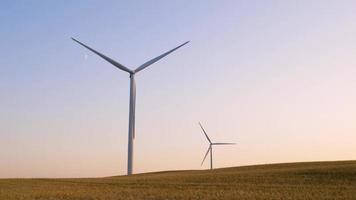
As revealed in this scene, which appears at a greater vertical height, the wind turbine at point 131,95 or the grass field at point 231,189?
the wind turbine at point 131,95

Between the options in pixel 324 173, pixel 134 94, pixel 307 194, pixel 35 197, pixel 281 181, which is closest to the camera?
pixel 35 197

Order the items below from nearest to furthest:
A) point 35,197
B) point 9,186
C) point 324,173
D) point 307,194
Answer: point 35,197
point 307,194
point 9,186
point 324,173

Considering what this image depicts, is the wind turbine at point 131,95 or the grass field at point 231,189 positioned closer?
the grass field at point 231,189

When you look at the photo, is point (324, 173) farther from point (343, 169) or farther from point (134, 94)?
point (134, 94)

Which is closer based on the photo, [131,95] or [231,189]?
[231,189]

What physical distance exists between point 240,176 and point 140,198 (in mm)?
26353

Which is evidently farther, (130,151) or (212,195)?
(130,151)

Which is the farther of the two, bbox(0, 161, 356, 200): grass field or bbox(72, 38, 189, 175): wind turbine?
bbox(72, 38, 189, 175): wind turbine

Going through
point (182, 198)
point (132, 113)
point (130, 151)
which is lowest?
point (182, 198)

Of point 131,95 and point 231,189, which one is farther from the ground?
point 131,95

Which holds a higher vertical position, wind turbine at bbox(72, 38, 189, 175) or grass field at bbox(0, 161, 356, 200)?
wind turbine at bbox(72, 38, 189, 175)

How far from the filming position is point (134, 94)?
64.6 metres

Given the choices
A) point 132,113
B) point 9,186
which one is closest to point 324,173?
point 132,113

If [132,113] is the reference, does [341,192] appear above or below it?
below
